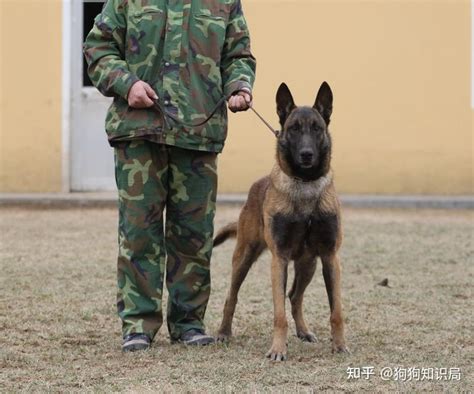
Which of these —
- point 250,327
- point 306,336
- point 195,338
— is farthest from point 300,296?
point 195,338

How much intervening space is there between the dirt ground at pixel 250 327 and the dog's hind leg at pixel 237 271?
0.11m

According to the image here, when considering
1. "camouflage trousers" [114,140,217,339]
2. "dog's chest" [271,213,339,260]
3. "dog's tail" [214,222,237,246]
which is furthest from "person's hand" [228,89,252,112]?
"dog's tail" [214,222,237,246]

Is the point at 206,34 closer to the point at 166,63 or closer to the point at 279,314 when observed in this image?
the point at 166,63

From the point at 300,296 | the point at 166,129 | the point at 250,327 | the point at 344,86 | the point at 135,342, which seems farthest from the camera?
the point at 344,86

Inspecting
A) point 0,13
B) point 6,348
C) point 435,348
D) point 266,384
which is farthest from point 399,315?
point 0,13

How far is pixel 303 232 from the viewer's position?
5.11 metres

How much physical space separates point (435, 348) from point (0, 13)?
33.7ft

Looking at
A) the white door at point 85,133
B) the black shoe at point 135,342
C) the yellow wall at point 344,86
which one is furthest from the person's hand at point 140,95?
the white door at point 85,133

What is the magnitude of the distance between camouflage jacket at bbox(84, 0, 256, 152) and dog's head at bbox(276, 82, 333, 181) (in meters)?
0.27

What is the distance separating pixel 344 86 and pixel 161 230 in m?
8.99

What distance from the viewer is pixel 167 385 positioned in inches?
171

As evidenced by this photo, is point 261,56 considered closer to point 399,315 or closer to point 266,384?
point 399,315

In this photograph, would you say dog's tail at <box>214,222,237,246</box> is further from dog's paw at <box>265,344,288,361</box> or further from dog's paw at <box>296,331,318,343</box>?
dog's paw at <box>265,344,288,361</box>

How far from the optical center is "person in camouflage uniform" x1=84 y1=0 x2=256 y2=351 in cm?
502
